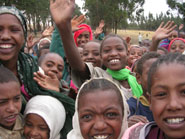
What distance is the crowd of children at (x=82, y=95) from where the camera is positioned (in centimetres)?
149

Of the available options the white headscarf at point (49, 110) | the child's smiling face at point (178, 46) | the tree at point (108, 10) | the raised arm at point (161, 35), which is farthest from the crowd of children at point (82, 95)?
the tree at point (108, 10)

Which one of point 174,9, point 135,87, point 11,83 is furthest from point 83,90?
point 174,9

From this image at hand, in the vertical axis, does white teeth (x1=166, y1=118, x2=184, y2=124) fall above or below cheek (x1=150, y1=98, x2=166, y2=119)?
below

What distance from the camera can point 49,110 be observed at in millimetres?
2072

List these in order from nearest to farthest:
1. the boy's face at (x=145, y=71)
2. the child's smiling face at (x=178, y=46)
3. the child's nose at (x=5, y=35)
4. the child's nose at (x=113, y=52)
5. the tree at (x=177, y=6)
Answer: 1. the child's nose at (x=5, y=35)
2. the boy's face at (x=145, y=71)
3. the child's nose at (x=113, y=52)
4. the child's smiling face at (x=178, y=46)
5. the tree at (x=177, y=6)

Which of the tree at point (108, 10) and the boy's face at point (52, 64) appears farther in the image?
the tree at point (108, 10)

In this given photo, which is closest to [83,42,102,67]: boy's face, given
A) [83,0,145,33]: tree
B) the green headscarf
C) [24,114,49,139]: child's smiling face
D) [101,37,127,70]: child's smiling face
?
[101,37,127,70]: child's smiling face

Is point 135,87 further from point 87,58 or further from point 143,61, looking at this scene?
point 87,58

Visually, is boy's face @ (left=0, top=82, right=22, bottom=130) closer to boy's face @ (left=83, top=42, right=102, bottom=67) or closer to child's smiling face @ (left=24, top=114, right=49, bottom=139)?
child's smiling face @ (left=24, top=114, right=49, bottom=139)

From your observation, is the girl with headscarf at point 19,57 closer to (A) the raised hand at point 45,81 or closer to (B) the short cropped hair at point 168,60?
(A) the raised hand at point 45,81

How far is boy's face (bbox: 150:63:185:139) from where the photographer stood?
4.61 feet

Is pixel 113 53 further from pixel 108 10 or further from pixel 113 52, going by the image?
pixel 108 10

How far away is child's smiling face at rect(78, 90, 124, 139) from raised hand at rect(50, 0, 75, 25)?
0.92 meters

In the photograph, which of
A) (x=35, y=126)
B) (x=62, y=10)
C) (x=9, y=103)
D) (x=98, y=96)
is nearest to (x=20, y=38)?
(x=62, y=10)
